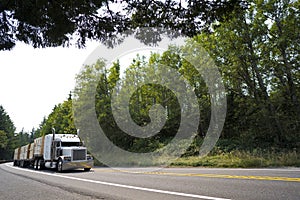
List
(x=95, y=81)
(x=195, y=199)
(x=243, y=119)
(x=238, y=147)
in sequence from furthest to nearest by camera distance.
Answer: (x=95, y=81), (x=243, y=119), (x=238, y=147), (x=195, y=199)

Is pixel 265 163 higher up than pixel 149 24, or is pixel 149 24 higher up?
pixel 149 24

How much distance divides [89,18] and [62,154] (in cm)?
1302

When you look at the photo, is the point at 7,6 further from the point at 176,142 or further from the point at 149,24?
the point at 176,142

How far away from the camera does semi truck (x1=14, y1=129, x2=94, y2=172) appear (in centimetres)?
1605

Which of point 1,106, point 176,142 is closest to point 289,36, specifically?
point 176,142

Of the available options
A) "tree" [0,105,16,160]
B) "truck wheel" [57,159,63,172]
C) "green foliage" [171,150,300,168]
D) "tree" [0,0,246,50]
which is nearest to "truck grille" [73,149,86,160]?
"truck wheel" [57,159,63,172]

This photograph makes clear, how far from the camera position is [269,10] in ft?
68.0

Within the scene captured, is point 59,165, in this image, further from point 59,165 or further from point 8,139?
point 8,139

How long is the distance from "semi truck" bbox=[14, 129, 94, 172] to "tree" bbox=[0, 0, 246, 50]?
11.3 metres

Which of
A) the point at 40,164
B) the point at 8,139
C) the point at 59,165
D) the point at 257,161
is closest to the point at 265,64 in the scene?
the point at 257,161

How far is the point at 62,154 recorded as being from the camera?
16.7 meters

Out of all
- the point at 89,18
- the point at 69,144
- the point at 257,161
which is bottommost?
the point at 257,161

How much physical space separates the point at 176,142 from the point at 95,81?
12.6 meters

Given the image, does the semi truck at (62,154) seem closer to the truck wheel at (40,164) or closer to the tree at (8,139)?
the truck wheel at (40,164)
